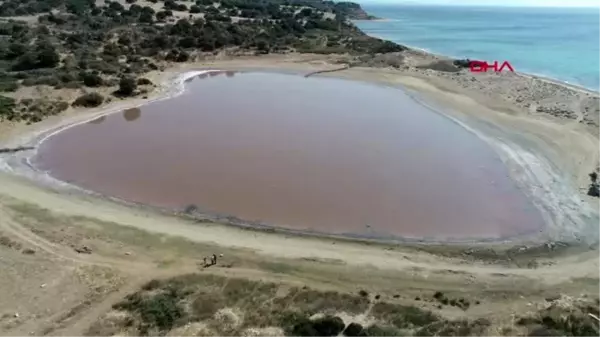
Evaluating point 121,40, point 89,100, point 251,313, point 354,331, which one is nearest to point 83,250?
point 251,313

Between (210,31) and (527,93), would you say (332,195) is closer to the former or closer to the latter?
(527,93)

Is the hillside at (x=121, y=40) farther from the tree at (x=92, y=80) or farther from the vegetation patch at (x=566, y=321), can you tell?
the vegetation patch at (x=566, y=321)

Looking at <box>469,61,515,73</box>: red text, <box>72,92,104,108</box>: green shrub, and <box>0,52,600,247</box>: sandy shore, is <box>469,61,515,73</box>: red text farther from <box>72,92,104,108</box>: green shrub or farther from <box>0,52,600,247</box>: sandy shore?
<box>72,92,104,108</box>: green shrub

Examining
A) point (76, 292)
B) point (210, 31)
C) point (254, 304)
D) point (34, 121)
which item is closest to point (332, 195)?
point (254, 304)

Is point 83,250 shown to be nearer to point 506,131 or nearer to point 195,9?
point 506,131

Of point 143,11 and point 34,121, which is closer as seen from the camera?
point 34,121

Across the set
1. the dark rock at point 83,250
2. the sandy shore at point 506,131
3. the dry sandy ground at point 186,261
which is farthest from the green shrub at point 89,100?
the dark rock at point 83,250
